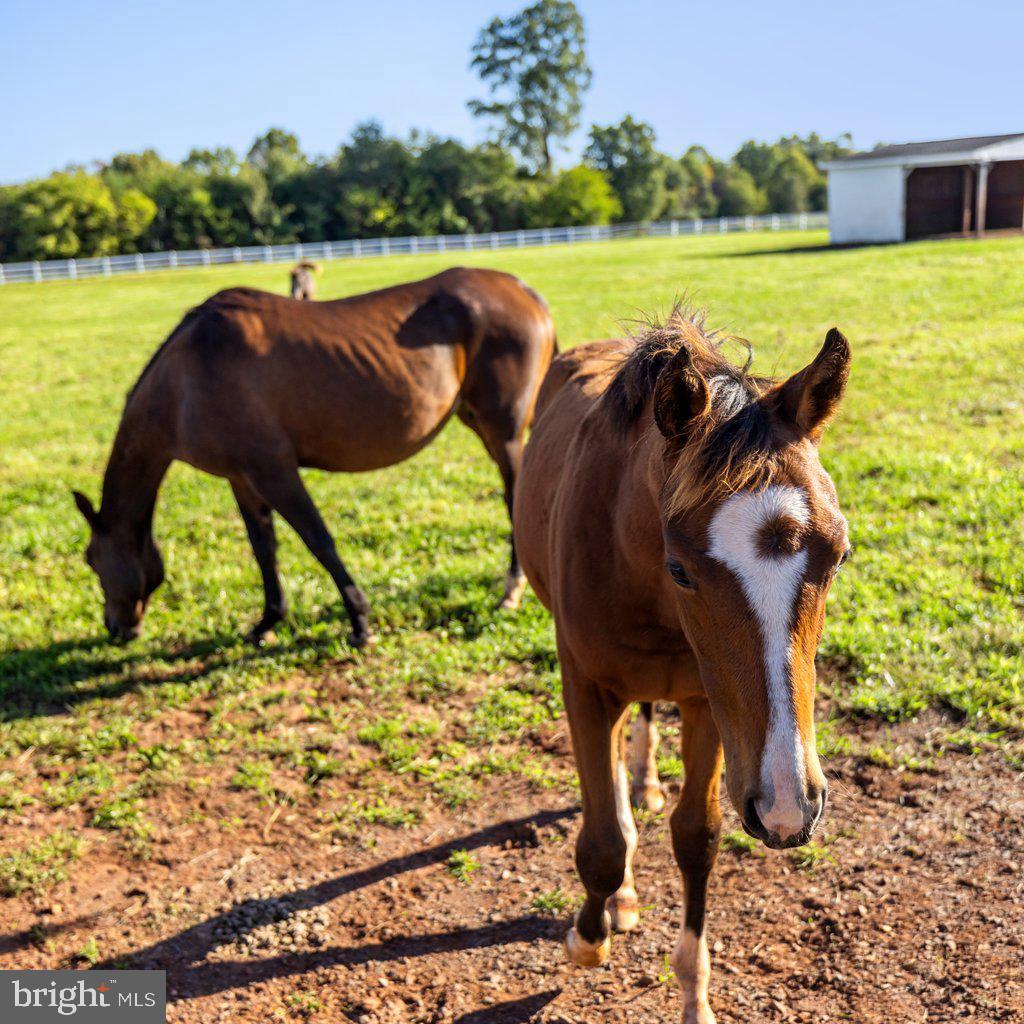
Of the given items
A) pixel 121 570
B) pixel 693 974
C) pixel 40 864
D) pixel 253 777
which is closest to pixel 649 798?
pixel 693 974

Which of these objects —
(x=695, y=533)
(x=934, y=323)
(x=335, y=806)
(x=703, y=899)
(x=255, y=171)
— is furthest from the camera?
(x=255, y=171)

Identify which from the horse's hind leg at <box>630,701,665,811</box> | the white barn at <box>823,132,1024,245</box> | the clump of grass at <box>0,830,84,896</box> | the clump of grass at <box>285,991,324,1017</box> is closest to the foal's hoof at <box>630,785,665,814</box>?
the horse's hind leg at <box>630,701,665,811</box>

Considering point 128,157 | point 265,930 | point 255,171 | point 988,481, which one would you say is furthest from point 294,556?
point 128,157

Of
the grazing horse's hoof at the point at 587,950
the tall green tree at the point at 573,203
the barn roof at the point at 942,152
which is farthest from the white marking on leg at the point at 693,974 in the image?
the tall green tree at the point at 573,203

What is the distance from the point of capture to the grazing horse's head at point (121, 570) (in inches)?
209

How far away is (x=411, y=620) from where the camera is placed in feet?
17.8

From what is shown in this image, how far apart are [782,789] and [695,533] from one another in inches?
20.7

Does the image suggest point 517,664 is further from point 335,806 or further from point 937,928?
point 937,928

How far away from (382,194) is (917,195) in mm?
33984

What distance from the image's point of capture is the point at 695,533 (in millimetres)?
1901

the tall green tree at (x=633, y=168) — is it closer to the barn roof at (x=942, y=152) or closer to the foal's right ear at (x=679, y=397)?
the barn roof at (x=942, y=152)

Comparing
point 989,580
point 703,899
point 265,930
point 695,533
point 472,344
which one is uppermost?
point 472,344

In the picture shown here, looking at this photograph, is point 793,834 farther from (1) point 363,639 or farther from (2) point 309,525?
(2) point 309,525

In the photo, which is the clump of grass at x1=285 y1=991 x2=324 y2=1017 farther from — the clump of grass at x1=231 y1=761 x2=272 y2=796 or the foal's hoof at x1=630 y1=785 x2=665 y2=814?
the foal's hoof at x1=630 y1=785 x2=665 y2=814
